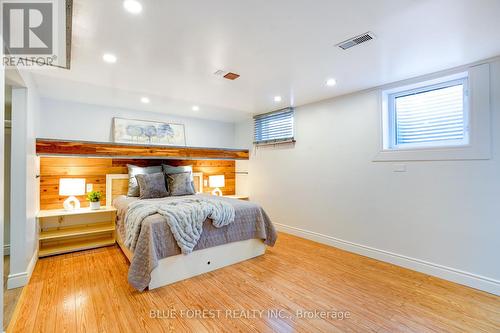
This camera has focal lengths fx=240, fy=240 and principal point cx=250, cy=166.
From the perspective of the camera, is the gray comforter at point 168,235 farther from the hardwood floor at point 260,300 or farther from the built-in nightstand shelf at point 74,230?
the built-in nightstand shelf at point 74,230

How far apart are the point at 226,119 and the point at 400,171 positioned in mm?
3413

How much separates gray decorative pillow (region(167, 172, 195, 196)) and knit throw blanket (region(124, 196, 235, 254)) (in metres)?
1.06

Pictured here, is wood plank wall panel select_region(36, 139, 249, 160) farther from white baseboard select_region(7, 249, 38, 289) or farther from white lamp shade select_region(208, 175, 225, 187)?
white baseboard select_region(7, 249, 38, 289)

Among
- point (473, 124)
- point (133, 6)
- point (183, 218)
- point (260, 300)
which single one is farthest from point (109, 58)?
point (473, 124)

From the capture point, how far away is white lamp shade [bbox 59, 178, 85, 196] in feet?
10.6

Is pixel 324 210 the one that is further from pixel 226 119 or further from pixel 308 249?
pixel 226 119

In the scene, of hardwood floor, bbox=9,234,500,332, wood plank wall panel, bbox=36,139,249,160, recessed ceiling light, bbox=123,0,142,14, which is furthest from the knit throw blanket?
recessed ceiling light, bbox=123,0,142,14

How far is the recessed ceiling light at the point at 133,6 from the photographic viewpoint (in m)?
1.50

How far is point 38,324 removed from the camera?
1.80m

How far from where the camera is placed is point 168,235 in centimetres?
242

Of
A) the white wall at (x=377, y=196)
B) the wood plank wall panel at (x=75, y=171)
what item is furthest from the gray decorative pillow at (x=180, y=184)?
the white wall at (x=377, y=196)

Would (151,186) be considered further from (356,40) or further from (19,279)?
(356,40)

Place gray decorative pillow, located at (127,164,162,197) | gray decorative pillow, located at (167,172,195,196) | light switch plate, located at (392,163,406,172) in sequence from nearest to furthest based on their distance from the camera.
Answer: light switch plate, located at (392,163,406,172) < gray decorative pillow, located at (127,164,162,197) < gray decorative pillow, located at (167,172,195,196)

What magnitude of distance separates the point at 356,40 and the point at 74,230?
163 inches
